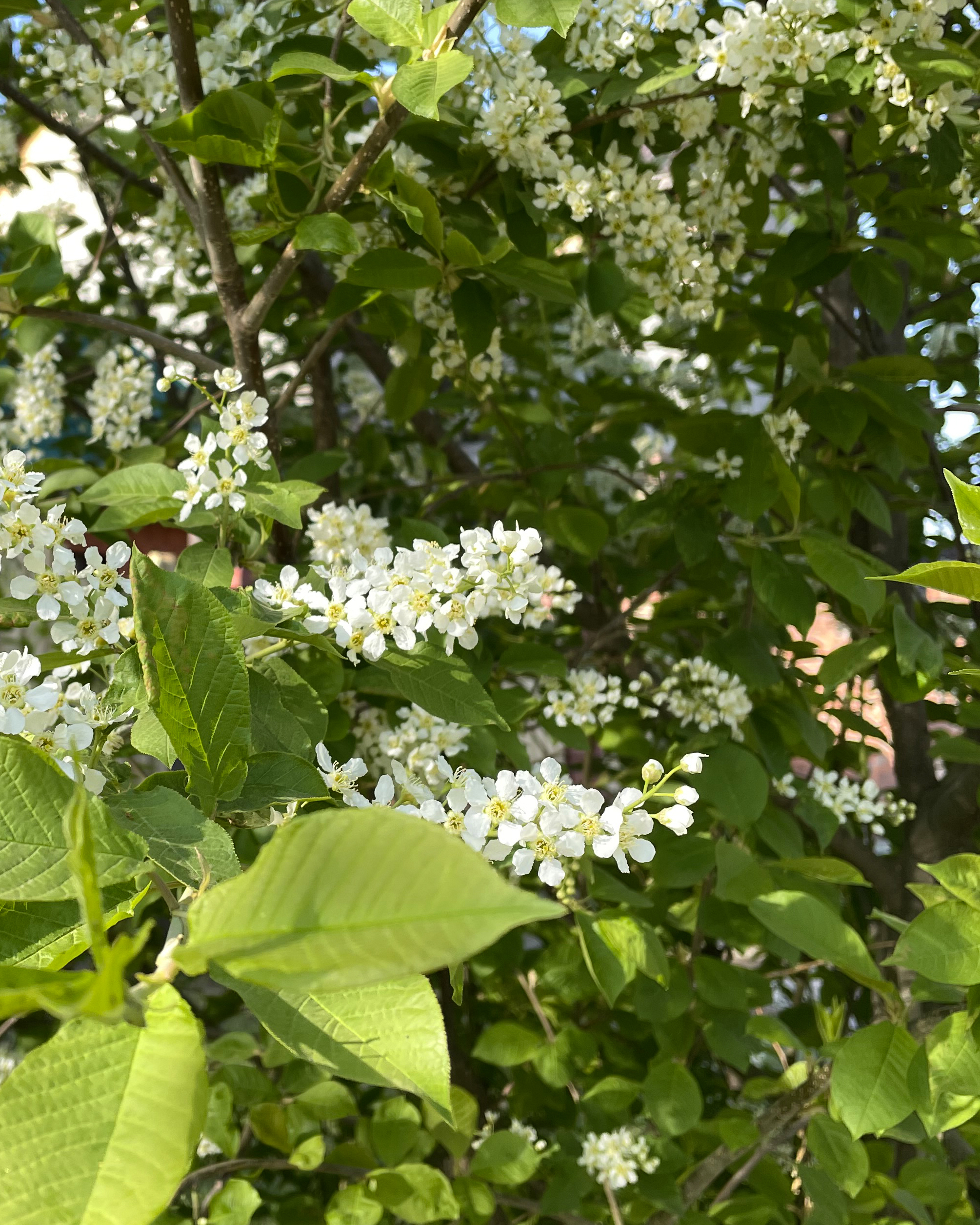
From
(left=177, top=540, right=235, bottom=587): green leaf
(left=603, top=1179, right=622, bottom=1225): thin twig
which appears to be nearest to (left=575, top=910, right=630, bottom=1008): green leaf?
(left=603, top=1179, right=622, bottom=1225): thin twig

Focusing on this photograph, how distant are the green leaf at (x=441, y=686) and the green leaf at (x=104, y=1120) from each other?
0.34 meters

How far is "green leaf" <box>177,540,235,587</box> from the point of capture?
75 centimetres

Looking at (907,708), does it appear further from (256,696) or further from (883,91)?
(256,696)

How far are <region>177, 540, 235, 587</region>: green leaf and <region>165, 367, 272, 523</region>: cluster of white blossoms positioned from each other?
0.04 metres

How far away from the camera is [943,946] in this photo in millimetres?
681

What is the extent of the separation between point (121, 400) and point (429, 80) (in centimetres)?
79

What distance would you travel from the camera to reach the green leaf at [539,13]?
70 cm

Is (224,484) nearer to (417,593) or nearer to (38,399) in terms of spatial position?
(417,593)

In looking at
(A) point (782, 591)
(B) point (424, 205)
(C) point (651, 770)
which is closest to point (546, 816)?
(C) point (651, 770)

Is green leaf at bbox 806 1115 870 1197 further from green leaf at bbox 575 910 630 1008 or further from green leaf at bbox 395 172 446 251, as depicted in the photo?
green leaf at bbox 395 172 446 251

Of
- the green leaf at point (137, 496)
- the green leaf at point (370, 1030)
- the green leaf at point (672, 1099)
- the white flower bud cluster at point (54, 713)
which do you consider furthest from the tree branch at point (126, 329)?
the green leaf at point (672, 1099)

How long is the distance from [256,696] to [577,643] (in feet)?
3.40

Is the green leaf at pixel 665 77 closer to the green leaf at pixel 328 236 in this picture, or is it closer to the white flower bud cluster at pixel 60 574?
the green leaf at pixel 328 236

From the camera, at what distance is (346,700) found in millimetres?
1076
